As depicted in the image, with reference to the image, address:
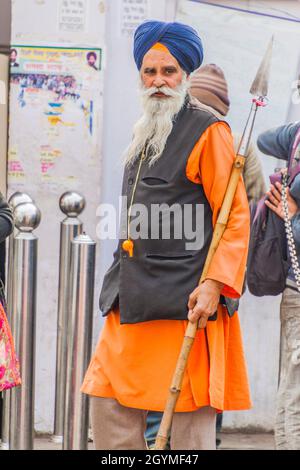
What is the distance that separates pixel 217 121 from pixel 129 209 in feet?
1.47

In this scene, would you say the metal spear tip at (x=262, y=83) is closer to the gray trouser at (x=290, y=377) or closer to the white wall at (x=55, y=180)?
the gray trouser at (x=290, y=377)

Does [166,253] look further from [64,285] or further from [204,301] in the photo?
[64,285]

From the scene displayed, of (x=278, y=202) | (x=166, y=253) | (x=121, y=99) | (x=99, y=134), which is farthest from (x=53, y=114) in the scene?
(x=166, y=253)

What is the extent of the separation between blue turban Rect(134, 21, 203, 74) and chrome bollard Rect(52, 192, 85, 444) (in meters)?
0.83

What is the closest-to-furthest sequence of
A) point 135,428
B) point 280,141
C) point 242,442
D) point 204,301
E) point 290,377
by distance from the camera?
point 204,301 → point 135,428 → point 290,377 → point 280,141 → point 242,442

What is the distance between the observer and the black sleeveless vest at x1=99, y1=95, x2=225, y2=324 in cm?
→ 403

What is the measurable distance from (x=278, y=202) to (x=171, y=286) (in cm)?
95

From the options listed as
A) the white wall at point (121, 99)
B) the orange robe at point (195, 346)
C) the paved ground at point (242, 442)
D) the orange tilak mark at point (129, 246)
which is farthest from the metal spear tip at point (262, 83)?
the paved ground at point (242, 442)

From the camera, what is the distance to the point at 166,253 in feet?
13.4
